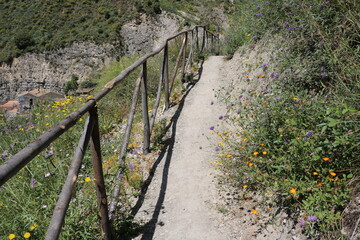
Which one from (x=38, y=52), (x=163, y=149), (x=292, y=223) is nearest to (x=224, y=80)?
(x=163, y=149)

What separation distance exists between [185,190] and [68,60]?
44.9m

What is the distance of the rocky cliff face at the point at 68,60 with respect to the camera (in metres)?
41.9

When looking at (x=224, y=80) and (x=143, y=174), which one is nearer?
(x=143, y=174)

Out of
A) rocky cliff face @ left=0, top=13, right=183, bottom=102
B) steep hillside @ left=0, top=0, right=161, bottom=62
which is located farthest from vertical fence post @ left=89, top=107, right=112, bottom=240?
steep hillside @ left=0, top=0, right=161, bottom=62

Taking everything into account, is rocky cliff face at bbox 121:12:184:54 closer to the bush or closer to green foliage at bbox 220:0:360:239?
the bush

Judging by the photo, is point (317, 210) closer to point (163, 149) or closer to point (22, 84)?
point (163, 149)

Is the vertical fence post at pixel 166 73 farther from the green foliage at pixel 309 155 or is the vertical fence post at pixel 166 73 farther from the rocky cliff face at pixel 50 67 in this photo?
the rocky cliff face at pixel 50 67

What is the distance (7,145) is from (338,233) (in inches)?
155

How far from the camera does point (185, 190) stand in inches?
128

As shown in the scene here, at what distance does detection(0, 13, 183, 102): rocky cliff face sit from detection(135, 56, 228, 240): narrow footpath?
38.6 m

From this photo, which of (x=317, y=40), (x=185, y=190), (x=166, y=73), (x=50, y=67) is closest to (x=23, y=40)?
(x=50, y=67)

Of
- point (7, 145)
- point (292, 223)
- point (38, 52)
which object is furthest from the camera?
point (38, 52)

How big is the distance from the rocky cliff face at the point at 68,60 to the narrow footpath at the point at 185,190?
38.6 meters

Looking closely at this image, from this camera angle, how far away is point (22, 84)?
44.1 m
